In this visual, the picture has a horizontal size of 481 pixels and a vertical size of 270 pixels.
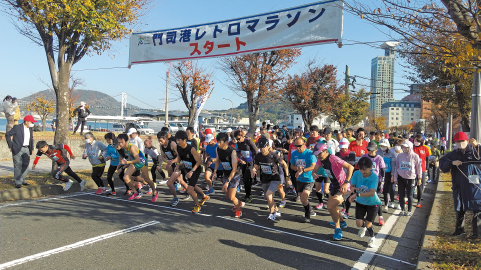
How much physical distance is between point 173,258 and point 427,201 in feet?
26.9

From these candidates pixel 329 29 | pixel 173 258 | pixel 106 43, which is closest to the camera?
pixel 173 258

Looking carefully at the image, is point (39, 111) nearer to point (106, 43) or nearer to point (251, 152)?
point (106, 43)

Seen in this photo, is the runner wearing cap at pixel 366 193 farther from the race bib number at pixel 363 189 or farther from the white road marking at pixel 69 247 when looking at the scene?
the white road marking at pixel 69 247

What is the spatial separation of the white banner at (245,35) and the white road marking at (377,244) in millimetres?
3899

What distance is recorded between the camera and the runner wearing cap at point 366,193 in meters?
5.25

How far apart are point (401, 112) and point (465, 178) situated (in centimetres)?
16548

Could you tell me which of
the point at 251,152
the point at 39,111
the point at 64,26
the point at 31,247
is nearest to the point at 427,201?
the point at 251,152

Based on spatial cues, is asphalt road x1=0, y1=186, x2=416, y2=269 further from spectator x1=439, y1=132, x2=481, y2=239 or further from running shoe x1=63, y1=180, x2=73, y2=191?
spectator x1=439, y1=132, x2=481, y2=239

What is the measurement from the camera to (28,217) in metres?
6.17

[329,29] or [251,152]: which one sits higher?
[329,29]

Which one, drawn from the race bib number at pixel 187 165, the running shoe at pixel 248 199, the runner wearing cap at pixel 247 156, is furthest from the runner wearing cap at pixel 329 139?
the race bib number at pixel 187 165

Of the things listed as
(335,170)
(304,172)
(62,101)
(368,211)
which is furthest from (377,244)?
(62,101)

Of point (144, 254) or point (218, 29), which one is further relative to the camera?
point (218, 29)

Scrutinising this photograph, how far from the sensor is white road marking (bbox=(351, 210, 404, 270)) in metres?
4.59
